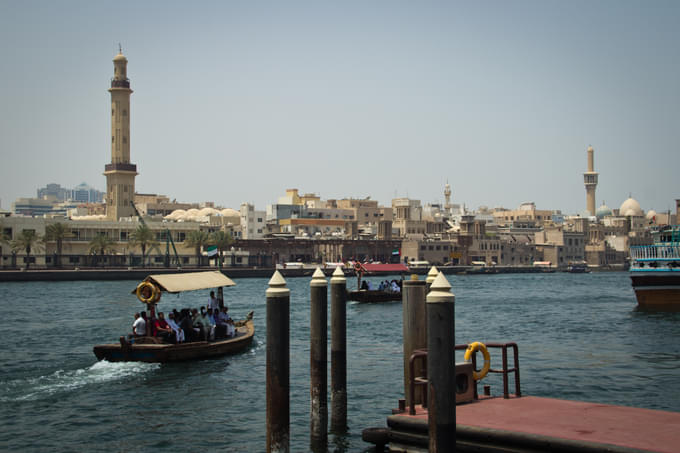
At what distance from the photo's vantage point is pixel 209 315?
3052 cm

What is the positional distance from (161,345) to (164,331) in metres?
1.05

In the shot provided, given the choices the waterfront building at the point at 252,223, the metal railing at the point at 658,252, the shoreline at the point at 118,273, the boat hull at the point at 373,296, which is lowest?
the boat hull at the point at 373,296

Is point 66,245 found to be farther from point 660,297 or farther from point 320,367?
point 320,367

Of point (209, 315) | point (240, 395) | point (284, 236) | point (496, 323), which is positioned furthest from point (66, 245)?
point (240, 395)

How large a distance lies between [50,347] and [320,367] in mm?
21982

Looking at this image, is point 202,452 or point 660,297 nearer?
point 202,452

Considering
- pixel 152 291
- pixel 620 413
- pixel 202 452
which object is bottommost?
pixel 202 452

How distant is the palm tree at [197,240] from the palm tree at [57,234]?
18.0 meters

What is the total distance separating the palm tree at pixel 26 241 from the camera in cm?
10388

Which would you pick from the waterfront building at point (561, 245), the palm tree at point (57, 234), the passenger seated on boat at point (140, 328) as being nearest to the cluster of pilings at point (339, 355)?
the passenger seated on boat at point (140, 328)

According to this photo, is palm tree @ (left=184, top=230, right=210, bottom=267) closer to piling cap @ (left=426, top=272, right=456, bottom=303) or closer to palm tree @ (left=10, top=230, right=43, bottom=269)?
palm tree @ (left=10, top=230, right=43, bottom=269)

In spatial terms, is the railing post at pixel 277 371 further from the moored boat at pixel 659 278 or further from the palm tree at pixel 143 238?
the palm tree at pixel 143 238

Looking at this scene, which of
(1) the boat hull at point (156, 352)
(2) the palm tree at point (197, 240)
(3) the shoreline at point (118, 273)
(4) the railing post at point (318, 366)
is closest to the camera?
(4) the railing post at point (318, 366)

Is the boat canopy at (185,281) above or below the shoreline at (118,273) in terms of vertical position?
above
